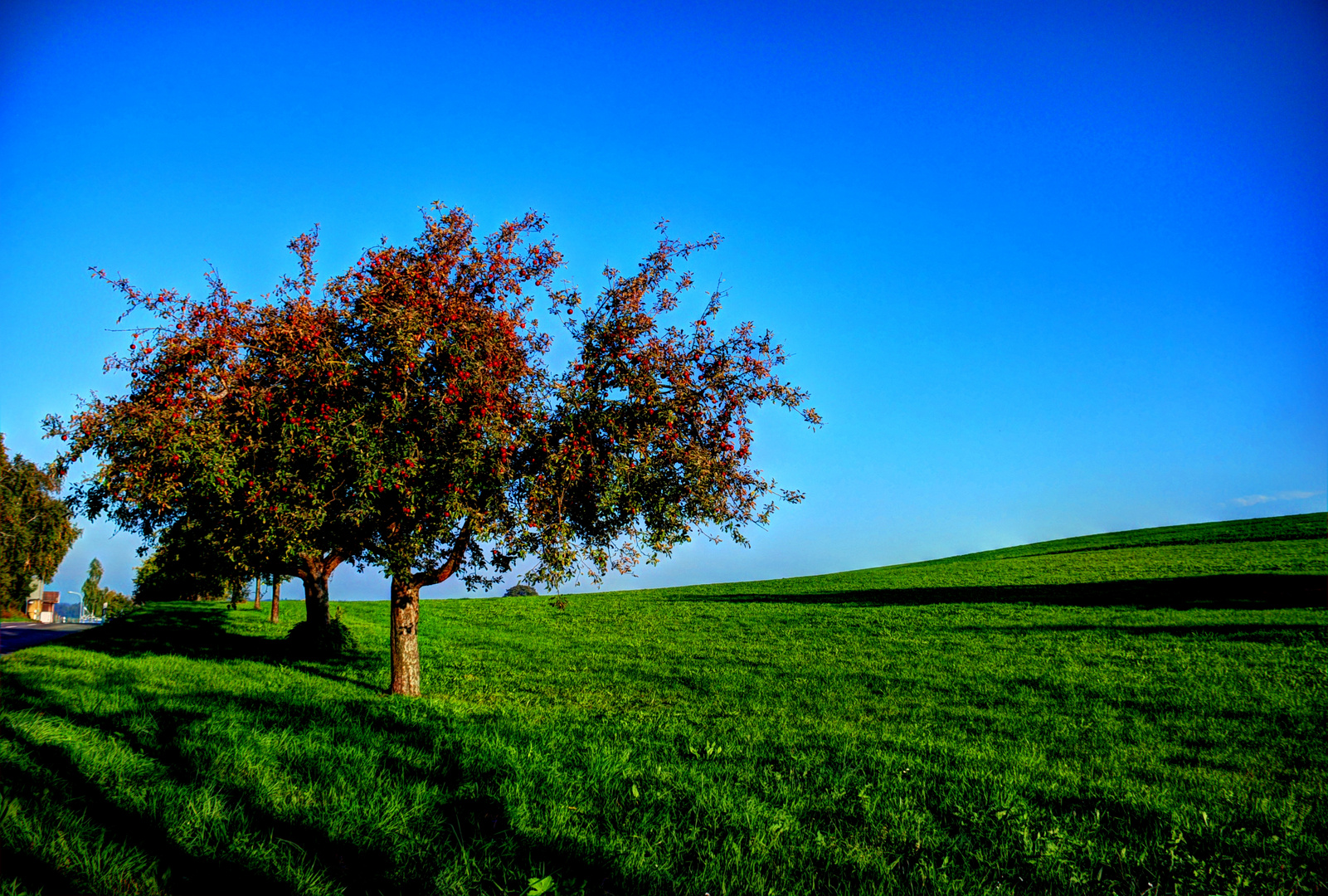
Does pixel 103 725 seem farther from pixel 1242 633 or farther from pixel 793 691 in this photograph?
pixel 1242 633

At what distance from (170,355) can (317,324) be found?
9.22 feet

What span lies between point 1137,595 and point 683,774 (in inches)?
1361

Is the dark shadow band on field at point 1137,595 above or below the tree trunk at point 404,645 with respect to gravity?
below

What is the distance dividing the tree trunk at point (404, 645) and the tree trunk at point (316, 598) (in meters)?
11.2

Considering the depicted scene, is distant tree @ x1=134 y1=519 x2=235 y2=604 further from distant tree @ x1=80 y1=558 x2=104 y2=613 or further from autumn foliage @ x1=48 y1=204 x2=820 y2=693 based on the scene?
distant tree @ x1=80 y1=558 x2=104 y2=613

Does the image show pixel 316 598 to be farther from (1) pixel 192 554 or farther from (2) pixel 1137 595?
(2) pixel 1137 595

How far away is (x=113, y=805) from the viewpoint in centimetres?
630

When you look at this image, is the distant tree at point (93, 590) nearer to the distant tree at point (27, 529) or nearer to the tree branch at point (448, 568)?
the distant tree at point (27, 529)

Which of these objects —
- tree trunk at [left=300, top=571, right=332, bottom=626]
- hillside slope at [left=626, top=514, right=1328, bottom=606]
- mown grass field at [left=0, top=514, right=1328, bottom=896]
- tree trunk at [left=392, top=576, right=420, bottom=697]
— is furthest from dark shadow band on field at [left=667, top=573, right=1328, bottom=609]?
tree trunk at [left=392, top=576, right=420, bottom=697]

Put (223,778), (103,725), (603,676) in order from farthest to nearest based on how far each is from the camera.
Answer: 1. (603,676)
2. (103,725)
3. (223,778)

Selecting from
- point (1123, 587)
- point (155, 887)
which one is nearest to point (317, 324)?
point (155, 887)

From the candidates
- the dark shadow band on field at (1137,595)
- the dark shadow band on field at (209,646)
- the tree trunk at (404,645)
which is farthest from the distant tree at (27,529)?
the dark shadow band on field at (1137,595)

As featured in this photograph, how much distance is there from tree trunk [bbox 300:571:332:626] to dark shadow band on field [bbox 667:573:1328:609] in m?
23.1

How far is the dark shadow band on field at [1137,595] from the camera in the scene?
30859 mm
